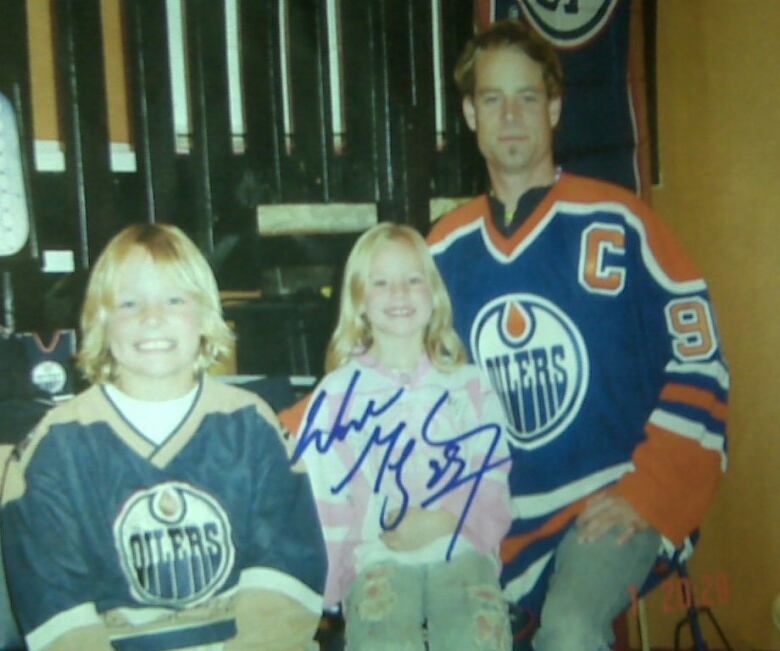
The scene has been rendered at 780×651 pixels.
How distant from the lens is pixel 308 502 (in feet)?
3.70

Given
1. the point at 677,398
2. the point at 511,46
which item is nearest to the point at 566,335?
the point at 677,398

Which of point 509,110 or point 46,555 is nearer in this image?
point 46,555

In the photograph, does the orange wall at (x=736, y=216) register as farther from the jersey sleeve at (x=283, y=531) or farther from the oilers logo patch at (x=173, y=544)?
the oilers logo patch at (x=173, y=544)

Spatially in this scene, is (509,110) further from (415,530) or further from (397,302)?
(415,530)

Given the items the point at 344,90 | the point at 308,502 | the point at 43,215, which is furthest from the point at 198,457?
the point at 344,90

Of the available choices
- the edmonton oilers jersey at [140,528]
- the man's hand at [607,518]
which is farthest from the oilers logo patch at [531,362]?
the edmonton oilers jersey at [140,528]

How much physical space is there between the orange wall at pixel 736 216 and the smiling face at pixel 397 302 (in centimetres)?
37

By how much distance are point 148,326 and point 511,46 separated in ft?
1.93

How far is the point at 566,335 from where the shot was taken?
3.93 feet

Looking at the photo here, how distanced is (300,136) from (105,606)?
2.00 feet

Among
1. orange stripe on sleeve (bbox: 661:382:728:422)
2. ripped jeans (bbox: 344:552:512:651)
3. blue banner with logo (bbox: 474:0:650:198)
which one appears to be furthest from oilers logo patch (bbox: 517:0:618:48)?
ripped jeans (bbox: 344:552:512:651)

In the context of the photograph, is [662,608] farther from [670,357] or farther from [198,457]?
[198,457]
